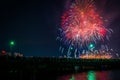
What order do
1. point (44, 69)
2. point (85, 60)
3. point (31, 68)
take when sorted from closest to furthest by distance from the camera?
point (31, 68)
point (44, 69)
point (85, 60)

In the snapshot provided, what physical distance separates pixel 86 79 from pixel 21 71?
1648cm

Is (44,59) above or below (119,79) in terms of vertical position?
above

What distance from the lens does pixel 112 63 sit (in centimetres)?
14612

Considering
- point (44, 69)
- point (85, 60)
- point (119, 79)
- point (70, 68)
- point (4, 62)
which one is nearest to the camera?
point (119, 79)

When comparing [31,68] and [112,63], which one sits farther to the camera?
[112,63]

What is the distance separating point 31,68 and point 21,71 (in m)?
8.01

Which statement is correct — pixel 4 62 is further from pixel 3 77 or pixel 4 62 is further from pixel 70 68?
pixel 70 68

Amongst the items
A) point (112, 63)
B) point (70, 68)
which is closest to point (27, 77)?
point (70, 68)

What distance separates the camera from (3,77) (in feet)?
212

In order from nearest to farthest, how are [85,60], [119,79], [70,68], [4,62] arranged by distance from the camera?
[119,79]
[4,62]
[70,68]
[85,60]

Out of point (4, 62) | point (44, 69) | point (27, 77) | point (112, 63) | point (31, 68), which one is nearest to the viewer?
point (4, 62)

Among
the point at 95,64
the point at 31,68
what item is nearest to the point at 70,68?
the point at 95,64

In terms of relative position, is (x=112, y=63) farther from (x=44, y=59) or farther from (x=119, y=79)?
(x=119, y=79)

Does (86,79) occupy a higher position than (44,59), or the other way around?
(44,59)
